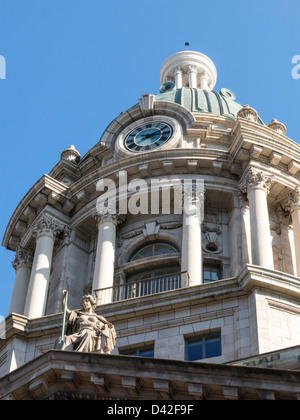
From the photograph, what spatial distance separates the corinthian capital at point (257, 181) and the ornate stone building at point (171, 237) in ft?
0.20

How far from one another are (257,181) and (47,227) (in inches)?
450

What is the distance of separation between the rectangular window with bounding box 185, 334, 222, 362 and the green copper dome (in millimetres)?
Answer: 20977

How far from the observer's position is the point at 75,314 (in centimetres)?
2895

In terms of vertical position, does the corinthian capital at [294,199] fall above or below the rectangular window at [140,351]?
above

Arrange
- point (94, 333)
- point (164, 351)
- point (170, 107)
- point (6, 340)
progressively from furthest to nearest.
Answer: point (170, 107) → point (6, 340) → point (164, 351) → point (94, 333)

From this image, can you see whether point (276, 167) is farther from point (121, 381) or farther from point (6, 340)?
point (121, 381)

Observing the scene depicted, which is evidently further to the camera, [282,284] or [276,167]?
[276,167]

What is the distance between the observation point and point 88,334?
1083 inches

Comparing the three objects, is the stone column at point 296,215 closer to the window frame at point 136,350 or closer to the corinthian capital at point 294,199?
the corinthian capital at point 294,199

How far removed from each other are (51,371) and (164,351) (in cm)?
1021

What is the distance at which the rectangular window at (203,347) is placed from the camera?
1344 inches

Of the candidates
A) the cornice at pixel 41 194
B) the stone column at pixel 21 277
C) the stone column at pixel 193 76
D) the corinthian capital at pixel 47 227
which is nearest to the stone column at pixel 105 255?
the corinthian capital at pixel 47 227

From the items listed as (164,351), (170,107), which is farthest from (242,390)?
(170,107)

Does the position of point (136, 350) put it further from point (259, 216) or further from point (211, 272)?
point (259, 216)
